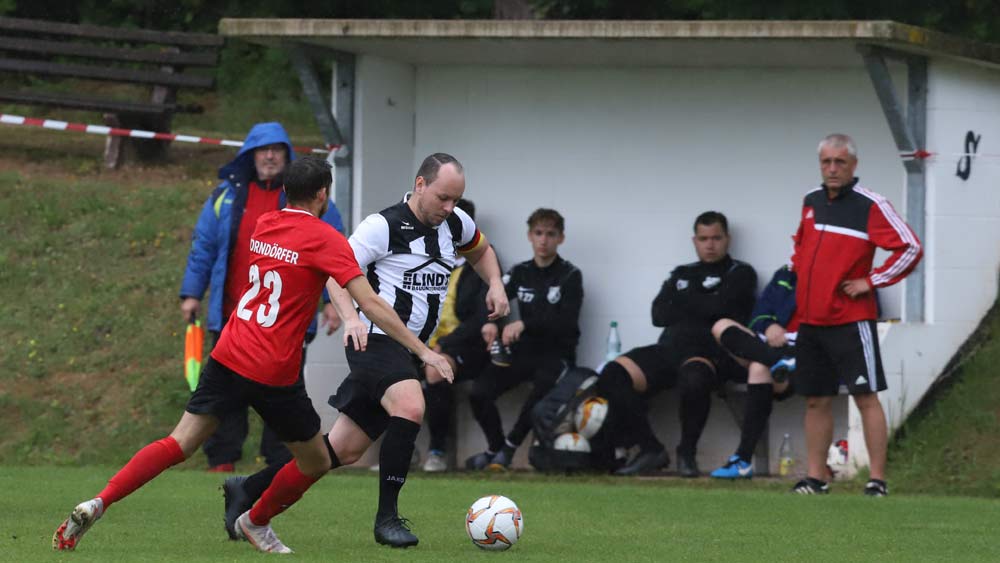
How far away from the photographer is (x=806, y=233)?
10.7 metres

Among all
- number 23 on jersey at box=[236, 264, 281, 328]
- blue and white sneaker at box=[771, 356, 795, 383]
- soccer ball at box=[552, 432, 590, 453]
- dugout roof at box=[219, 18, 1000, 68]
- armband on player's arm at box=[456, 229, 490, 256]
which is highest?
dugout roof at box=[219, 18, 1000, 68]

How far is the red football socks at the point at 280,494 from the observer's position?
7.26 meters

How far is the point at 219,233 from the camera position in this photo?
37.9 feet

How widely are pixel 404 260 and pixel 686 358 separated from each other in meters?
4.59

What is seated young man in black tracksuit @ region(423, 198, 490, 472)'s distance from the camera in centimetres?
1237

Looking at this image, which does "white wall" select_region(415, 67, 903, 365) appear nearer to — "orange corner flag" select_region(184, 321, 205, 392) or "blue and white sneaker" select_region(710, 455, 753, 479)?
"blue and white sneaker" select_region(710, 455, 753, 479)

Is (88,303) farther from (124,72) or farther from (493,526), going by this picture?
(493,526)

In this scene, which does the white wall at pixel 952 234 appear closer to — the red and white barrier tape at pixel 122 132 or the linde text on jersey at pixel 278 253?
the linde text on jersey at pixel 278 253

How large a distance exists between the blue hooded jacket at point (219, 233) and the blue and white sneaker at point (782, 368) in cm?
312

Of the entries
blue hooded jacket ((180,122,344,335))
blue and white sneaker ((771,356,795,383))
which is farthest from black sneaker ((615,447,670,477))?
blue hooded jacket ((180,122,344,335))

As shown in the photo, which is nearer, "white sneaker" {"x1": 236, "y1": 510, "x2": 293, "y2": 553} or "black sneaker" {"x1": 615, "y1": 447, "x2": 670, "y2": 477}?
"white sneaker" {"x1": 236, "y1": 510, "x2": 293, "y2": 553}

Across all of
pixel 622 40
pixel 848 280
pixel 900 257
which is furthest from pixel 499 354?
pixel 900 257

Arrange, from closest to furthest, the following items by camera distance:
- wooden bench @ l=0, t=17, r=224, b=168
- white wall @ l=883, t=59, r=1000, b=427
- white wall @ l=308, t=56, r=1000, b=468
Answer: white wall @ l=883, t=59, r=1000, b=427 → white wall @ l=308, t=56, r=1000, b=468 → wooden bench @ l=0, t=17, r=224, b=168

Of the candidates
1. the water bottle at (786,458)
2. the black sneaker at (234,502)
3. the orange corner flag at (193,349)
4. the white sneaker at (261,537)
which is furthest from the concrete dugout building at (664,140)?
the white sneaker at (261,537)
